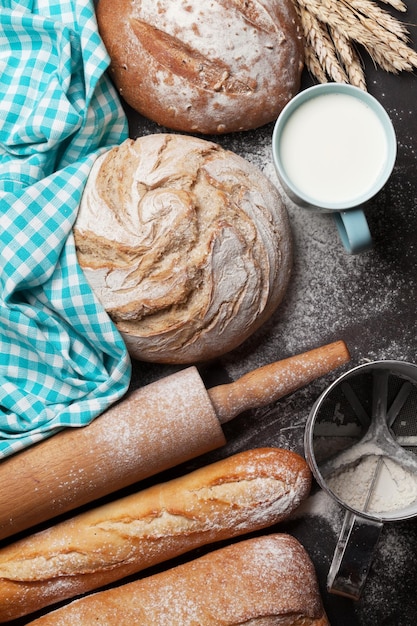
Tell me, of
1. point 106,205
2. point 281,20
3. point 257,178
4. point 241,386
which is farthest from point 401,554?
point 281,20

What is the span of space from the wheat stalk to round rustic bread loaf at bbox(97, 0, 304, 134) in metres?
0.06

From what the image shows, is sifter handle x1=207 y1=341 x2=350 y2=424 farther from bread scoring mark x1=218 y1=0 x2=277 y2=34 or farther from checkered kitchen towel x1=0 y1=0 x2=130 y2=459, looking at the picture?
bread scoring mark x1=218 y1=0 x2=277 y2=34

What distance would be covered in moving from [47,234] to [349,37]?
0.91m

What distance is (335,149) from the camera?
1513 mm

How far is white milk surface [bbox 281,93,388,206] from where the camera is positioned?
1.53 meters

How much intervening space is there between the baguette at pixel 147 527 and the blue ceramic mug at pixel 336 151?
60 centimetres

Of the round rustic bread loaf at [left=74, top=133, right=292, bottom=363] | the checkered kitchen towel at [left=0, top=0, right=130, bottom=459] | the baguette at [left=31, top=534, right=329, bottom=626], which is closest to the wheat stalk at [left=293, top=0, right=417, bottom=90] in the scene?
the round rustic bread loaf at [left=74, top=133, right=292, bottom=363]

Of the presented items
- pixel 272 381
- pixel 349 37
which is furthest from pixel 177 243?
pixel 349 37

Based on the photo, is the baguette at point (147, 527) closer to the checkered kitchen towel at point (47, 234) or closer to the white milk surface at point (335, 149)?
the checkered kitchen towel at point (47, 234)

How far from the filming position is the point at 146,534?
5.19 ft

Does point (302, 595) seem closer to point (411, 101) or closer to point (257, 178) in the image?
point (257, 178)

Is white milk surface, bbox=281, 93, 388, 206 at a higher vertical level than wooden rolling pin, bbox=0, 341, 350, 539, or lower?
higher

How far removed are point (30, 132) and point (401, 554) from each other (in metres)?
1.43

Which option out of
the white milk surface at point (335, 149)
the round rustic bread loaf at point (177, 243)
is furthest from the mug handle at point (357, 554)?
the white milk surface at point (335, 149)
